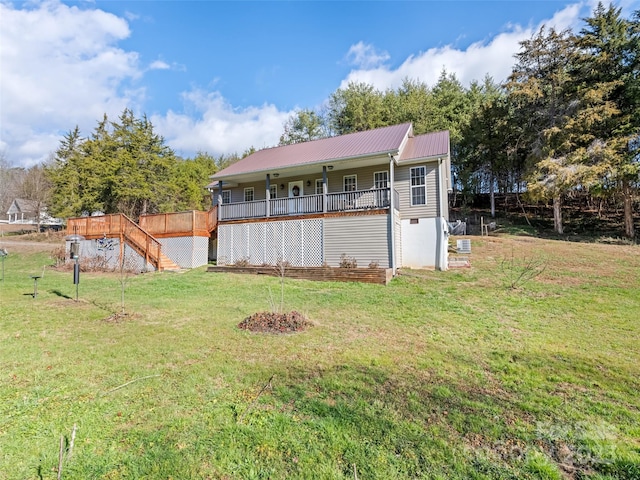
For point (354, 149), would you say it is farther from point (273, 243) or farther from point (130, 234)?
point (130, 234)

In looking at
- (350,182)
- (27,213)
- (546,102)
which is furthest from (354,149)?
(27,213)

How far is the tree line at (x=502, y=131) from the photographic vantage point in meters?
19.5

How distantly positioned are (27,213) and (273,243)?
4682cm

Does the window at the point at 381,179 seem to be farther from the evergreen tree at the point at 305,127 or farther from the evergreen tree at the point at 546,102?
the evergreen tree at the point at 305,127

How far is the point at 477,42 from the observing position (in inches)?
745

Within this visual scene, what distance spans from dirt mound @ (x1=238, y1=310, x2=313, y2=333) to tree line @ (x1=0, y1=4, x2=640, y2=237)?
68.3ft

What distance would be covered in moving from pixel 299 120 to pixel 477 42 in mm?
16305

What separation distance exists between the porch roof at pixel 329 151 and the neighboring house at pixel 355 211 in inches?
2.5

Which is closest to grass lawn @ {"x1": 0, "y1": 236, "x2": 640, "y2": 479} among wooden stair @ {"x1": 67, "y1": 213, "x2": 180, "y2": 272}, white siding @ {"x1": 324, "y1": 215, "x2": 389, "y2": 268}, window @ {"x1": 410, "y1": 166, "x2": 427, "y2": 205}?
white siding @ {"x1": 324, "y1": 215, "x2": 389, "y2": 268}

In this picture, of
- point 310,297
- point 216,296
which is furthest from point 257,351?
point 216,296

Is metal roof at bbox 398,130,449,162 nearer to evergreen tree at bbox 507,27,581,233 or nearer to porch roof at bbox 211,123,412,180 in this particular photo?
porch roof at bbox 211,123,412,180

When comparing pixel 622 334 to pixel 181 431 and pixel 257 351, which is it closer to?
pixel 257 351

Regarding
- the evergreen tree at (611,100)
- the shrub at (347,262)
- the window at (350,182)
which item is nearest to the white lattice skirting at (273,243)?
the shrub at (347,262)

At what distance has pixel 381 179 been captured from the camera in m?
14.6
